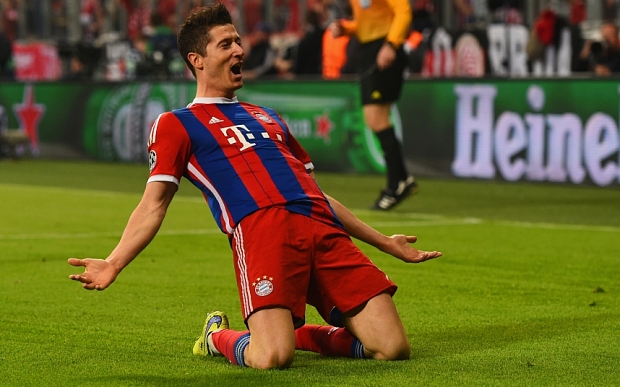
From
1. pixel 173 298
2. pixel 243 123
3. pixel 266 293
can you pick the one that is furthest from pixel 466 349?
pixel 173 298

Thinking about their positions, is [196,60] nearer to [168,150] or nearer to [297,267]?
[168,150]

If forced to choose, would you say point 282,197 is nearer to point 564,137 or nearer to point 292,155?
point 292,155

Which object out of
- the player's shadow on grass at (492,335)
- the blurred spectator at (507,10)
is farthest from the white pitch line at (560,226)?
the blurred spectator at (507,10)

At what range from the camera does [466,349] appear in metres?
4.93

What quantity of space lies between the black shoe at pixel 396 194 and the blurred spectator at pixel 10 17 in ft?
51.3

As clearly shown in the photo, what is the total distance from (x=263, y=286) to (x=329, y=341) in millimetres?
440

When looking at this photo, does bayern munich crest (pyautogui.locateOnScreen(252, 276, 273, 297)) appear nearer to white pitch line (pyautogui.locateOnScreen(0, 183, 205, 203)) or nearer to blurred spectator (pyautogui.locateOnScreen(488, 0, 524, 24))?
white pitch line (pyautogui.locateOnScreen(0, 183, 205, 203))

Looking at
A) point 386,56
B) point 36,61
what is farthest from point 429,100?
point 36,61

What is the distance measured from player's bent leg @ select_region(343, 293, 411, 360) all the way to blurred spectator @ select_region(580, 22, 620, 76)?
9873mm

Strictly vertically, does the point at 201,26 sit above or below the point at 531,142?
above

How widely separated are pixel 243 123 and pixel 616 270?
3272 mm

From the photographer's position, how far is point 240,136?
15.8 ft

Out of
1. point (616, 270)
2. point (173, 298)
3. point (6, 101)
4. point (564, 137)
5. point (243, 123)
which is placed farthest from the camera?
point (6, 101)

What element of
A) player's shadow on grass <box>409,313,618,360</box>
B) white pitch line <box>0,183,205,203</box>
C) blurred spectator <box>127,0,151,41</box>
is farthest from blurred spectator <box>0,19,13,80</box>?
player's shadow on grass <box>409,313,618,360</box>
